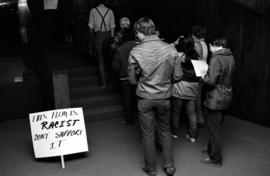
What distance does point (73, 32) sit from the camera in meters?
9.52

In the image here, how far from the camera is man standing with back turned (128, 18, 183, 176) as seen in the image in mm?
4449

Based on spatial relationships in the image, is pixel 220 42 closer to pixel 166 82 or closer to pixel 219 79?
pixel 219 79

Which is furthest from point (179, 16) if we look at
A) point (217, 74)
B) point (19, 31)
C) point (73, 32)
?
point (217, 74)

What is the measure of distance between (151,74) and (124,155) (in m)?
1.65

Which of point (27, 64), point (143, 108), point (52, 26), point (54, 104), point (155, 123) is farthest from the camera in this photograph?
point (52, 26)

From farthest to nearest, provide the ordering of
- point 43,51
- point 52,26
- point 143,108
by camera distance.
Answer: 1. point 52,26
2. point 43,51
3. point 143,108

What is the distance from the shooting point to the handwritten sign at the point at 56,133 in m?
5.15

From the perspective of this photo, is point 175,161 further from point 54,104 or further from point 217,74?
Result: point 54,104

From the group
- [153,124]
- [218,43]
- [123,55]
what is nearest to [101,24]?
[123,55]

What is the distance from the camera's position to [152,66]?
4445 millimetres

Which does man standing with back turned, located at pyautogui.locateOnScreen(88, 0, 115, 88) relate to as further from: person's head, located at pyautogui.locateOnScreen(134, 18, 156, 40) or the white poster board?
person's head, located at pyautogui.locateOnScreen(134, 18, 156, 40)

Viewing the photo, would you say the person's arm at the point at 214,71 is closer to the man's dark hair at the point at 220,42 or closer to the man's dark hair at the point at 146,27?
the man's dark hair at the point at 220,42

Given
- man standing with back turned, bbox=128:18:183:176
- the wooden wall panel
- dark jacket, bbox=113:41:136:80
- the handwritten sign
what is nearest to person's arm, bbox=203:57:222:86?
man standing with back turned, bbox=128:18:183:176

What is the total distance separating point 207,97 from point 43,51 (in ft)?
13.1
